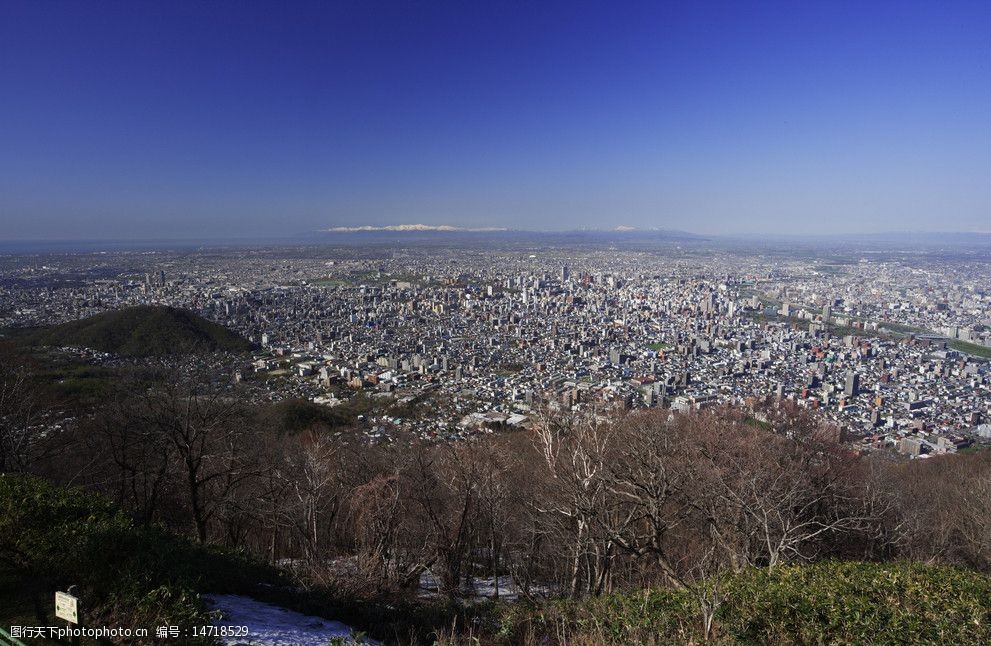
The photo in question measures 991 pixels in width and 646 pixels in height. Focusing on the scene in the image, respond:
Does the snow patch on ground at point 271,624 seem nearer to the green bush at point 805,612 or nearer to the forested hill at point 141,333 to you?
the green bush at point 805,612

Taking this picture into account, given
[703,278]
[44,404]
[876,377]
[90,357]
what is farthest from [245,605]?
[703,278]

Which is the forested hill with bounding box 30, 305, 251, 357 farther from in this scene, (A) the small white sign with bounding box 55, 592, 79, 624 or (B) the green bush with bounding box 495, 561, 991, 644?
(B) the green bush with bounding box 495, 561, 991, 644

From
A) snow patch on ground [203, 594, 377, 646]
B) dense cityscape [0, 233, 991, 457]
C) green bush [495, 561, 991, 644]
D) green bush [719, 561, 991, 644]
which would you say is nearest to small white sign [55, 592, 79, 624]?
snow patch on ground [203, 594, 377, 646]

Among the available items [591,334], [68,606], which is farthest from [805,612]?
[591,334]

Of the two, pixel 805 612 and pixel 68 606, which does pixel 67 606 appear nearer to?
pixel 68 606

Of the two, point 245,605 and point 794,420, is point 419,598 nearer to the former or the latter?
point 245,605
